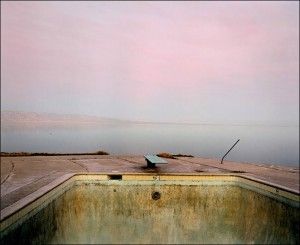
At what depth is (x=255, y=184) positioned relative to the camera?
246 inches

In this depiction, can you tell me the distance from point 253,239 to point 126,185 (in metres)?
2.81

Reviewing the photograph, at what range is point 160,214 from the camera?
6.83 m

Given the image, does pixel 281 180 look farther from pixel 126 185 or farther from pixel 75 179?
pixel 75 179

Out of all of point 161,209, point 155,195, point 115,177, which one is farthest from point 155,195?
point 115,177

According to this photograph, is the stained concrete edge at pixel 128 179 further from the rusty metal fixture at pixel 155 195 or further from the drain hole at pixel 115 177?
the rusty metal fixture at pixel 155 195

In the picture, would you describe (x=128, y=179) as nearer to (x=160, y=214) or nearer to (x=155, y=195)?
(x=155, y=195)

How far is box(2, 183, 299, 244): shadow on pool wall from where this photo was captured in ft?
20.4

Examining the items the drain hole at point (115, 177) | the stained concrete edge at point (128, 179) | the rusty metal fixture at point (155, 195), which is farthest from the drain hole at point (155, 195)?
the drain hole at point (115, 177)

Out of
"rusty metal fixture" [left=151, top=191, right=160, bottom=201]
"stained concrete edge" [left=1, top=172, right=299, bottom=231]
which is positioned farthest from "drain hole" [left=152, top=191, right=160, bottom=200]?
"stained concrete edge" [left=1, top=172, right=299, bottom=231]

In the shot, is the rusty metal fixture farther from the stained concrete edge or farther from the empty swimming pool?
the stained concrete edge

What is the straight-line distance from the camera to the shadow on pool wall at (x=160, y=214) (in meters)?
6.20

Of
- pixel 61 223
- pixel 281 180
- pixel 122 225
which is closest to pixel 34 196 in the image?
pixel 61 223

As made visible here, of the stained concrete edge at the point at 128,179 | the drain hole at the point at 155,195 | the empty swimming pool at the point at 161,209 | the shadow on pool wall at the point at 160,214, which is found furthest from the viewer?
the drain hole at the point at 155,195

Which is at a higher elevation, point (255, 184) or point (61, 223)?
point (255, 184)
